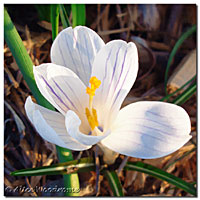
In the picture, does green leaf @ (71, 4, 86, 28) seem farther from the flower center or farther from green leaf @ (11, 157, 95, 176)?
green leaf @ (11, 157, 95, 176)

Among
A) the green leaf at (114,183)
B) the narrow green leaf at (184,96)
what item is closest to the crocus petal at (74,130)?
the green leaf at (114,183)

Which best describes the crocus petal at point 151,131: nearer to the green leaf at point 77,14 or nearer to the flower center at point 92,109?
the flower center at point 92,109

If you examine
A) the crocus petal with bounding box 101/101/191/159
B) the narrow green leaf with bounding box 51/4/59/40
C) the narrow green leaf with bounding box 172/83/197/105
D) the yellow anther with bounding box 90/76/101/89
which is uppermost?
the narrow green leaf with bounding box 51/4/59/40

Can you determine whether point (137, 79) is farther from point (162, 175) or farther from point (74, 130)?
point (74, 130)

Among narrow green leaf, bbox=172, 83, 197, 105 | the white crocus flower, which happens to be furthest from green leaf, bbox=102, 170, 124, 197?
narrow green leaf, bbox=172, 83, 197, 105

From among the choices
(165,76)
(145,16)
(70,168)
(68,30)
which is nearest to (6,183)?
(70,168)
